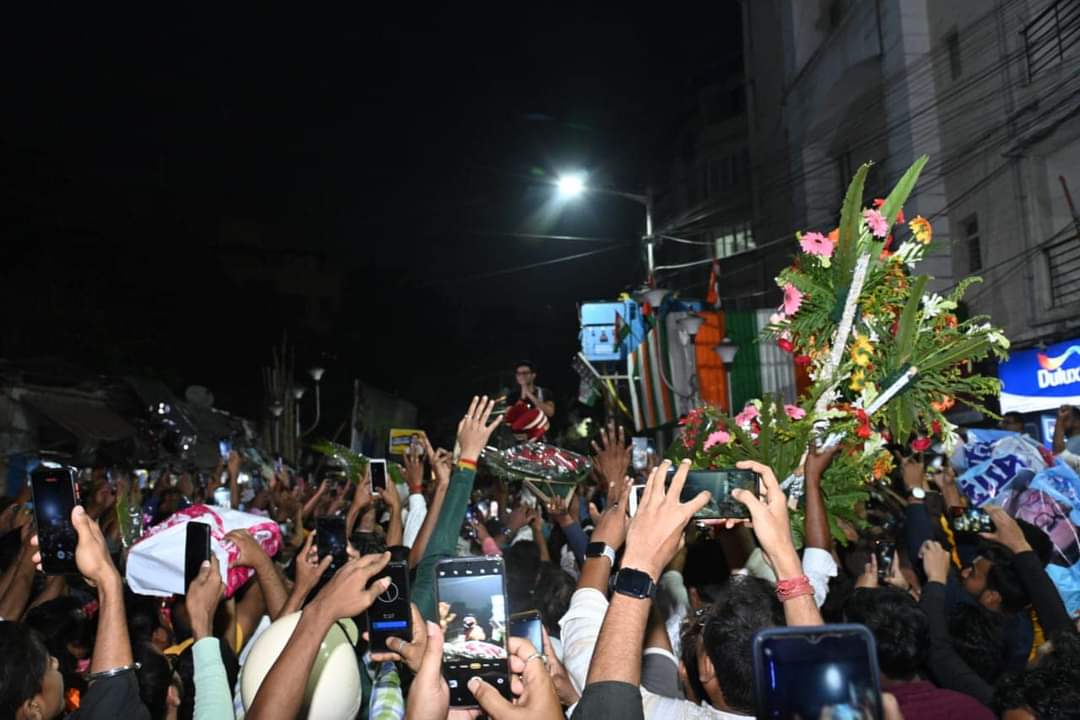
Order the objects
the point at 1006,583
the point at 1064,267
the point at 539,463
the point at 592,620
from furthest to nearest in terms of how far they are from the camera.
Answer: the point at 1064,267, the point at 539,463, the point at 1006,583, the point at 592,620

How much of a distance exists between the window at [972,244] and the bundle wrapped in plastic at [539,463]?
13256mm

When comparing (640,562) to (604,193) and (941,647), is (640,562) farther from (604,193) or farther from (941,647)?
(604,193)

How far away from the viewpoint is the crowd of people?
2484 mm

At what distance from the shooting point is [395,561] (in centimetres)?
297

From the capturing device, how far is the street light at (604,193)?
19.9m

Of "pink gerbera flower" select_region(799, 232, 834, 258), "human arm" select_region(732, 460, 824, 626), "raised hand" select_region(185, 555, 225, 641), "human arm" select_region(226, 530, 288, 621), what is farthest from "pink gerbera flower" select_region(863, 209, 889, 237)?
"raised hand" select_region(185, 555, 225, 641)

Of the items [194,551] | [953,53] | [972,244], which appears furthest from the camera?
[972,244]

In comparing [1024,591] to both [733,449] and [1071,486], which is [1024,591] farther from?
[733,449]

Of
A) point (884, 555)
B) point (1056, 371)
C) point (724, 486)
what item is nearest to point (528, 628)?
point (724, 486)

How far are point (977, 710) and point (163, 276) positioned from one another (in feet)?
88.0

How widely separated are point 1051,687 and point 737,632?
3.58ft

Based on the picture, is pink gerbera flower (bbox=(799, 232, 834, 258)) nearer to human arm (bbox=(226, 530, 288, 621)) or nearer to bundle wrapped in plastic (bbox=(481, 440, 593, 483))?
bundle wrapped in plastic (bbox=(481, 440, 593, 483))

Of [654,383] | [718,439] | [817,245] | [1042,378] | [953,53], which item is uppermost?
[953,53]

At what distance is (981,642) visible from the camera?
437 cm
